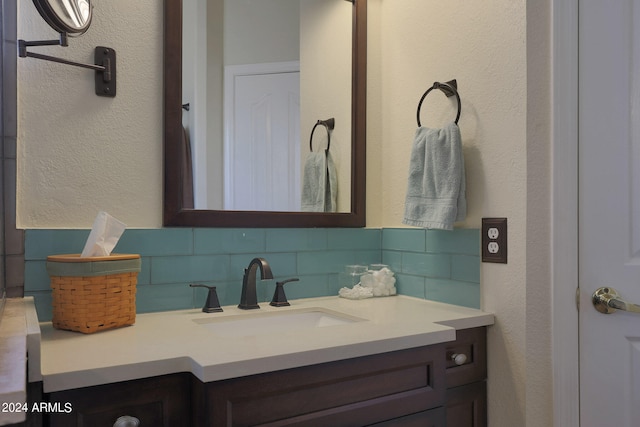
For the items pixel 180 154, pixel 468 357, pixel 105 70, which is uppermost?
pixel 105 70

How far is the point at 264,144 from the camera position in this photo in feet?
5.59

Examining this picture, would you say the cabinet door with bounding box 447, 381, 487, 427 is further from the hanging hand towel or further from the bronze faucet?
the hanging hand towel

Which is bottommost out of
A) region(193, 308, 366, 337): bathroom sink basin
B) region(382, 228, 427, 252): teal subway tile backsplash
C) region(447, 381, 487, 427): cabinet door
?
region(447, 381, 487, 427): cabinet door

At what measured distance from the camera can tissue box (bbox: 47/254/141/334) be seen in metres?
1.18

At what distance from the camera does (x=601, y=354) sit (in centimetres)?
137

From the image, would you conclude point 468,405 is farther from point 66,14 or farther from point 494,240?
point 66,14

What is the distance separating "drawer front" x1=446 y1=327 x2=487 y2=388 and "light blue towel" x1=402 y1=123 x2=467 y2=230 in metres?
0.34

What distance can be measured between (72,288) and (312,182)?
0.92 m

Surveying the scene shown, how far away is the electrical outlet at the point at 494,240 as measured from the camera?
149 cm

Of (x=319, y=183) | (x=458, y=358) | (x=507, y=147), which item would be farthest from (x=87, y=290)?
(x=507, y=147)

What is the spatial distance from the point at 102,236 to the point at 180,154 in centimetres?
41

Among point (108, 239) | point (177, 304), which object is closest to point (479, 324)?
point (177, 304)

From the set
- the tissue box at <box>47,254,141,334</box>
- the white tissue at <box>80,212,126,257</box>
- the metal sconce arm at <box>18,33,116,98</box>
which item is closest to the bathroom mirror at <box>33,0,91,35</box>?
the metal sconce arm at <box>18,33,116,98</box>

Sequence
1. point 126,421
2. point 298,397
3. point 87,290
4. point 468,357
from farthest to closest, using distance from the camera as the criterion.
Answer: point 468,357
point 87,290
point 298,397
point 126,421
